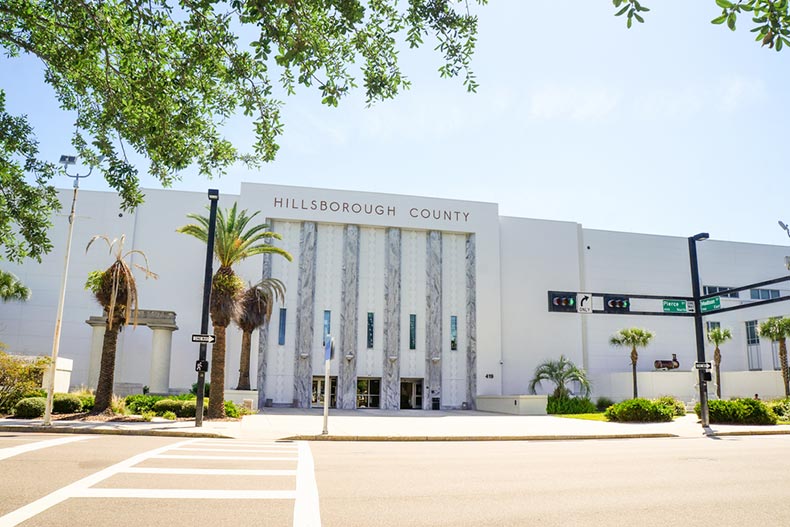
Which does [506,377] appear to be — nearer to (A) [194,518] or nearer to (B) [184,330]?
(B) [184,330]

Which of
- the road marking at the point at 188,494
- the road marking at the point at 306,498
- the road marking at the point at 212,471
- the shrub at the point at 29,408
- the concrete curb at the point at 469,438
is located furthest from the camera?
the shrub at the point at 29,408

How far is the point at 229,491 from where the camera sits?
825 centimetres

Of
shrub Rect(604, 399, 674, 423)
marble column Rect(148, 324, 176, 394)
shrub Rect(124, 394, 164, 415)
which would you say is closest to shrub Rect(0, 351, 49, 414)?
shrub Rect(124, 394, 164, 415)

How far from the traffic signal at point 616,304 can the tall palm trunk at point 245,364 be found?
20.7m

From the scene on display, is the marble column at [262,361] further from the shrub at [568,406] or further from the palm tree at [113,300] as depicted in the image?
the shrub at [568,406]

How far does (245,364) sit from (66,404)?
15.2 m

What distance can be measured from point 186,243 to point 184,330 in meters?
5.96

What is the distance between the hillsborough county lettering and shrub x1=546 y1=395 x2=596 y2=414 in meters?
15.1

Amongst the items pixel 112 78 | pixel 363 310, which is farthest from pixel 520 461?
pixel 363 310

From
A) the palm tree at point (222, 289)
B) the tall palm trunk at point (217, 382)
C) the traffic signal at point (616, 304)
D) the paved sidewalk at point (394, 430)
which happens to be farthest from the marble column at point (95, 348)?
the traffic signal at point (616, 304)

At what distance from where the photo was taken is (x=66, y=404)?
75.9ft

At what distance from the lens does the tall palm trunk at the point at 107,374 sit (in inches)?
898

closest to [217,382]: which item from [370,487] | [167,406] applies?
[167,406]

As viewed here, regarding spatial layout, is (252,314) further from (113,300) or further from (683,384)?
(683,384)
